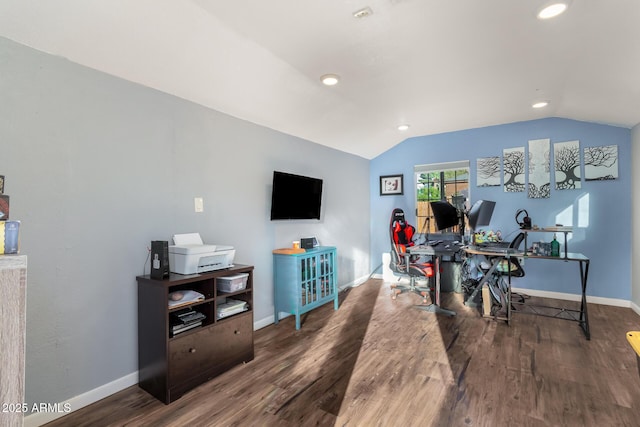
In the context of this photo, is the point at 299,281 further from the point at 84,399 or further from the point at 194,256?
the point at 84,399

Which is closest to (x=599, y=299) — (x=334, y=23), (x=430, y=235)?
(x=430, y=235)

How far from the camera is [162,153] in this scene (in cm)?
247

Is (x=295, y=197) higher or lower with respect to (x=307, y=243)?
higher

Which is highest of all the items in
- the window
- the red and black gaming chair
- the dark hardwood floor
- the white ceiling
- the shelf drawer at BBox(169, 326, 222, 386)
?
the white ceiling

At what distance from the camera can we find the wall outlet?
107 inches

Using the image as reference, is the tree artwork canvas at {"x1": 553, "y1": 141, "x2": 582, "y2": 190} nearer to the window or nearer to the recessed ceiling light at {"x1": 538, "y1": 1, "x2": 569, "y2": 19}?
the window

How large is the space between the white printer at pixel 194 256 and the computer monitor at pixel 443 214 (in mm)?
2557

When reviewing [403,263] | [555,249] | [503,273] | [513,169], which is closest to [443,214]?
[403,263]

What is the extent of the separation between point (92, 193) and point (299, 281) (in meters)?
2.05

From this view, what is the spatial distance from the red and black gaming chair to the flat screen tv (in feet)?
3.89

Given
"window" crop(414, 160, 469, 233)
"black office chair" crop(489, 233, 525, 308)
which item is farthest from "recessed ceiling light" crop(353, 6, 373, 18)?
"window" crop(414, 160, 469, 233)

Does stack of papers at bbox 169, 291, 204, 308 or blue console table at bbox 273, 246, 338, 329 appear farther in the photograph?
blue console table at bbox 273, 246, 338, 329

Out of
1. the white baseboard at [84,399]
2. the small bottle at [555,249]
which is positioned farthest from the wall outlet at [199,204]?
the small bottle at [555,249]

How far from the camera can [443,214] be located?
3871mm
